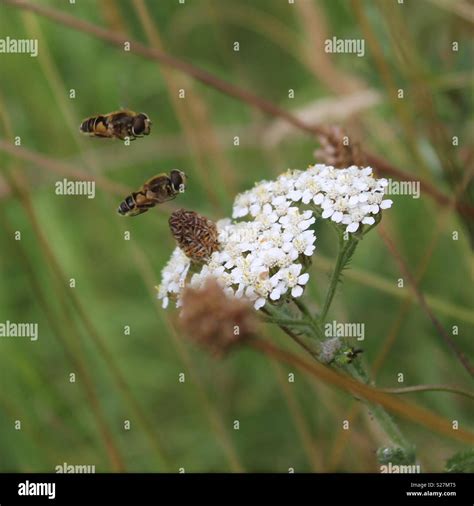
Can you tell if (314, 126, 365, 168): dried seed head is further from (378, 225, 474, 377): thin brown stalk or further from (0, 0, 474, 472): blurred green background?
(0, 0, 474, 472): blurred green background

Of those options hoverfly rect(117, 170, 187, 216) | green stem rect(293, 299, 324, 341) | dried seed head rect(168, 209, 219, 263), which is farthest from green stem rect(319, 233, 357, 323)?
hoverfly rect(117, 170, 187, 216)

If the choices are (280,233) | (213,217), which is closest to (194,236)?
(280,233)

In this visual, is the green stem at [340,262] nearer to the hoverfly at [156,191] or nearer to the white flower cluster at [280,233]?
the white flower cluster at [280,233]

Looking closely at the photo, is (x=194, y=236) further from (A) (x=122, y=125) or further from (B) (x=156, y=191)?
(A) (x=122, y=125)

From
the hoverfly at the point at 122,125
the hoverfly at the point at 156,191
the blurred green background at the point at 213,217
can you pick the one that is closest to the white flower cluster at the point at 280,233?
the hoverfly at the point at 156,191
